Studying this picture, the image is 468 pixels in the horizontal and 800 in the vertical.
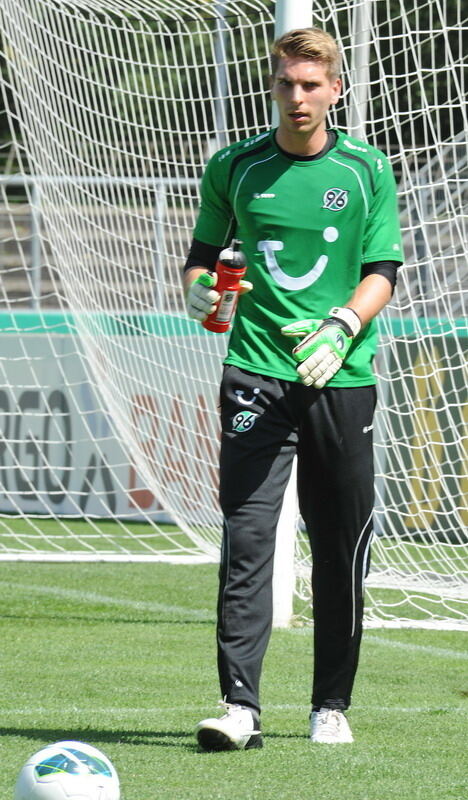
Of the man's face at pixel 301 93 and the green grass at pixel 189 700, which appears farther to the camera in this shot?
the man's face at pixel 301 93

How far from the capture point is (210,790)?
3242mm

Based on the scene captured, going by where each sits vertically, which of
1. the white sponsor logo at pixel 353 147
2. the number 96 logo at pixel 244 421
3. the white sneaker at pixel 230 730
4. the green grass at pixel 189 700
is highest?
the white sponsor logo at pixel 353 147

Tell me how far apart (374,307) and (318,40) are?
71cm

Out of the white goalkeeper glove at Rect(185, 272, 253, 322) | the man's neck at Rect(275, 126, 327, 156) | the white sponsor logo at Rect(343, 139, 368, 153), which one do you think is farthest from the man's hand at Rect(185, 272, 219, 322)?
the white sponsor logo at Rect(343, 139, 368, 153)

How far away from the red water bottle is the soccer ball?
1211mm

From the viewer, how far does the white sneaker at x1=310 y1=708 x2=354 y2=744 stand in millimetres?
3814

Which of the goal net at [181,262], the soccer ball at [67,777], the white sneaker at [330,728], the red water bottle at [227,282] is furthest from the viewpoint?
the goal net at [181,262]

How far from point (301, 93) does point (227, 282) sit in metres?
0.53

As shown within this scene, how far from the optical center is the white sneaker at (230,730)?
143 inches

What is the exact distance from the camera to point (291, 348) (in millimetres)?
3709

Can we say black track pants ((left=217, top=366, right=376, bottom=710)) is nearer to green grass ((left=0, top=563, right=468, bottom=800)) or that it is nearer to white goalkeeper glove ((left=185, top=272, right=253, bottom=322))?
white goalkeeper glove ((left=185, top=272, right=253, bottom=322))

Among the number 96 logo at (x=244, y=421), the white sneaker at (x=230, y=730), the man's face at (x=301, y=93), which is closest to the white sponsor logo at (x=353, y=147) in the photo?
the man's face at (x=301, y=93)

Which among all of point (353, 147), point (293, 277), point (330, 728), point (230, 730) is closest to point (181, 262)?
point (353, 147)

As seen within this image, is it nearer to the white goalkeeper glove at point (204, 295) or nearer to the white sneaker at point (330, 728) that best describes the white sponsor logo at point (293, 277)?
the white goalkeeper glove at point (204, 295)
